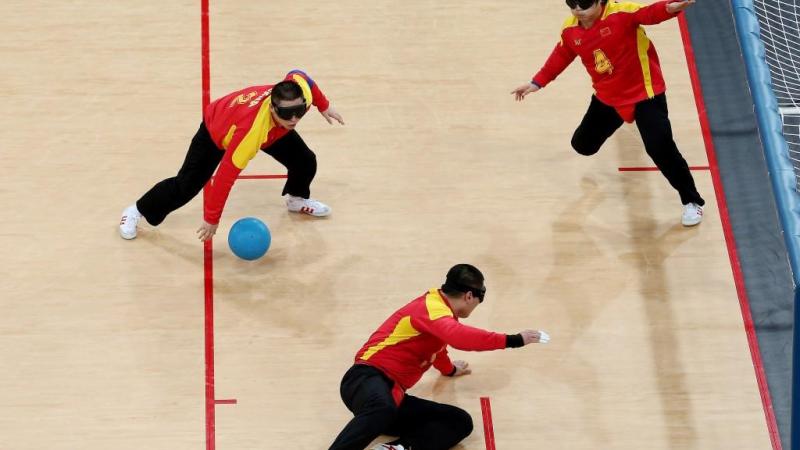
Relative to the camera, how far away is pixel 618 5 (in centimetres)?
719

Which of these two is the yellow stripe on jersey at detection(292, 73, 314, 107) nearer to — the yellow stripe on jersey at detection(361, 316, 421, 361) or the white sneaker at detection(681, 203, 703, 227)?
the yellow stripe on jersey at detection(361, 316, 421, 361)

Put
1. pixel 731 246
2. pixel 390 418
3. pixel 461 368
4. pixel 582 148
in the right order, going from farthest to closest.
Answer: pixel 582 148
pixel 731 246
pixel 461 368
pixel 390 418

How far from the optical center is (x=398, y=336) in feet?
21.5

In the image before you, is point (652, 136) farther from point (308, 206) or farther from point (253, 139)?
point (253, 139)

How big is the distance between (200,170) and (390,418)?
1.82 metres

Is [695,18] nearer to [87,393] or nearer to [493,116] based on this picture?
[493,116]

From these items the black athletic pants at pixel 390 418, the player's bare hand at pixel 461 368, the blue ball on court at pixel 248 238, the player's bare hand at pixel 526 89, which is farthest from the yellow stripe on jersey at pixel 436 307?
the player's bare hand at pixel 526 89

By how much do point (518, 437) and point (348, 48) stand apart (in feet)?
10.1

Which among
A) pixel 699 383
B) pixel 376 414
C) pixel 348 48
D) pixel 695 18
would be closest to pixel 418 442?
pixel 376 414

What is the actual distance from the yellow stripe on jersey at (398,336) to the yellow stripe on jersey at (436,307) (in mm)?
134

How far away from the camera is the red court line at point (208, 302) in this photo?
269 inches

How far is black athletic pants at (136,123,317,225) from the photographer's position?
7.21 meters

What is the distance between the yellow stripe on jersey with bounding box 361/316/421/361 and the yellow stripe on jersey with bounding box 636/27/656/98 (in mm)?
2007

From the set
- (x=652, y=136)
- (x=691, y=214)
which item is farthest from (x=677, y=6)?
(x=691, y=214)
